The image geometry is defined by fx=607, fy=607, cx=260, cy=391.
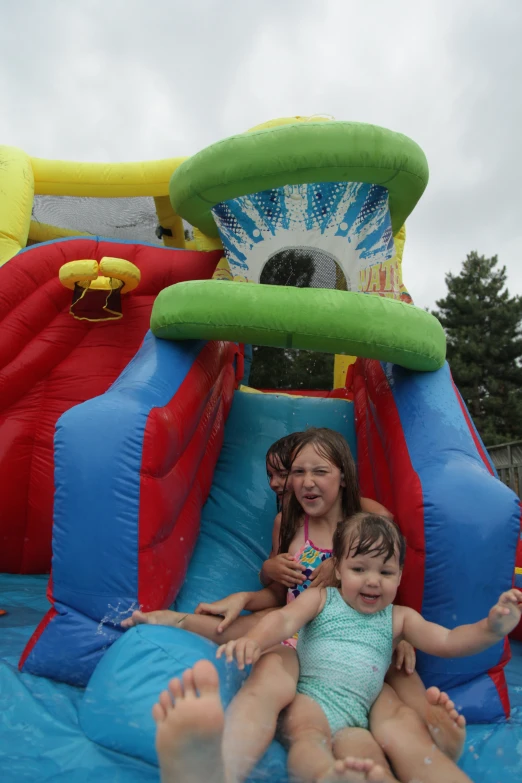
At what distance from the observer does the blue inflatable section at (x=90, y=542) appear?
1.46 metres

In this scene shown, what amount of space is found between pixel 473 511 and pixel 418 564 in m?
0.19

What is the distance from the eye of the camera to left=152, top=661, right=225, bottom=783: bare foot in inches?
33.4

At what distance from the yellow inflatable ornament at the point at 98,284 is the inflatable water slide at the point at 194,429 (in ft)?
0.04

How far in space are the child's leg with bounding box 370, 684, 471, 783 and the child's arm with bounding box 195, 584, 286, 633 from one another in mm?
396

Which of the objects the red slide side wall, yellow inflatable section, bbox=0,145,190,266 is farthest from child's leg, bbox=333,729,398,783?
yellow inflatable section, bbox=0,145,190,266

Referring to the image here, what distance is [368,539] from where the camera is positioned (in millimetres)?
1341

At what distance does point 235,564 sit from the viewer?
2113 mm

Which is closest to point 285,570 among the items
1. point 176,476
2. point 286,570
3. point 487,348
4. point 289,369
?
point 286,570

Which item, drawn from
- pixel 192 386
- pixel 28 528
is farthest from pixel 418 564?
pixel 28 528

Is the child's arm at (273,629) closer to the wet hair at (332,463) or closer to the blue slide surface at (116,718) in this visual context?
the blue slide surface at (116,718)

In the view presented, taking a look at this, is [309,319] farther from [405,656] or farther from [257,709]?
[257,709]

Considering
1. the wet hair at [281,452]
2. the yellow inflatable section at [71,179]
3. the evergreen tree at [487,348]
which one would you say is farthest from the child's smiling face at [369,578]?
the evergreen tree at [487,348]

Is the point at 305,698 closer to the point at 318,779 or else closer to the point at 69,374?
the point at 318,779

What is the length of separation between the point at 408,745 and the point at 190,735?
1.64 ft
